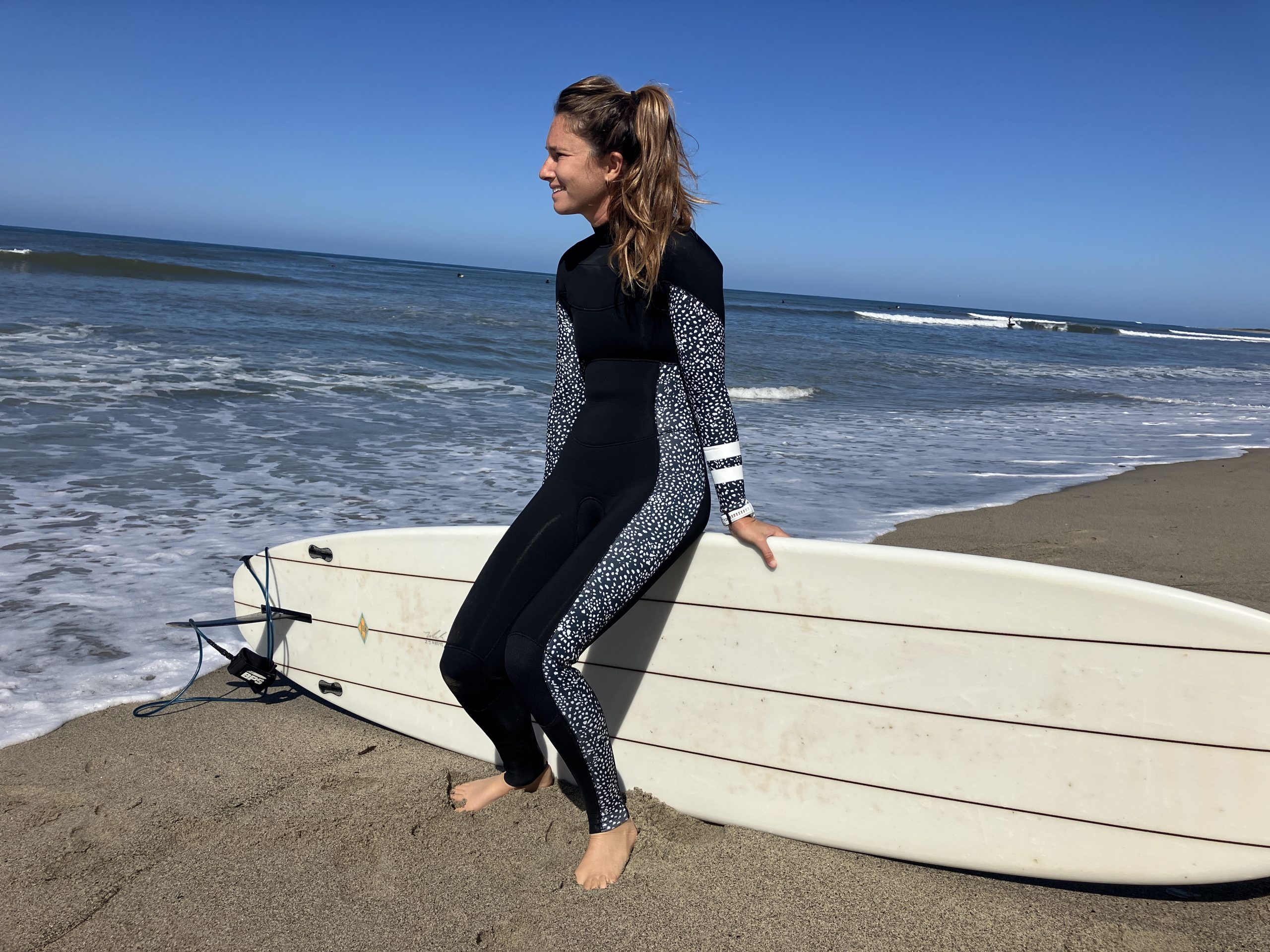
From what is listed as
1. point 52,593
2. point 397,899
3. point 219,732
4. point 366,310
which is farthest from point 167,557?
point 366,310

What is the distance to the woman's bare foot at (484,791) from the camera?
2137 millimetres

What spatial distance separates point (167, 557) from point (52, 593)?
1.69 feet

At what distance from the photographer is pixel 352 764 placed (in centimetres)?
236

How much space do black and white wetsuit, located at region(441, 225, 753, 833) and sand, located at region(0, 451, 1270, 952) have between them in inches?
8.8

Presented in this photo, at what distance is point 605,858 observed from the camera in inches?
72.8

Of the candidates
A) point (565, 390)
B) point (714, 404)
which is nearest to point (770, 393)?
point (565, 390)

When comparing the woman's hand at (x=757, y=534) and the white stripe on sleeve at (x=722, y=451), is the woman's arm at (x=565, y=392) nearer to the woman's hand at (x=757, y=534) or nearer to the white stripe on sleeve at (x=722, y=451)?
the white stripe on sleeve at (x=722, y=451)

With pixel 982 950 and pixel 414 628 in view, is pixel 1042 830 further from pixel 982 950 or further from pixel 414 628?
pixel 414 628

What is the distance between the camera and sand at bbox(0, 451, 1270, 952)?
1.68 meters

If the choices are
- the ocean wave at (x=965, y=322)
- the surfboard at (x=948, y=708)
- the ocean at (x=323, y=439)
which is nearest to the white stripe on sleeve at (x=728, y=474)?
the surfboard at (x=948, y=708)

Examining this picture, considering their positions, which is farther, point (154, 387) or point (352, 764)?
point (154, 387)

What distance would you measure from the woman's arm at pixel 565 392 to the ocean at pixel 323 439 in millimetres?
1598

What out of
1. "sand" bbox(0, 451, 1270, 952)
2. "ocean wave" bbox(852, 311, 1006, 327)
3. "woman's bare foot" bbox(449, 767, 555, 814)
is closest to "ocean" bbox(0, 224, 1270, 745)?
"sand" bbox(0, 451, 1270, 952)

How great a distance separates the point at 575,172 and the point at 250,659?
1.82 metres
